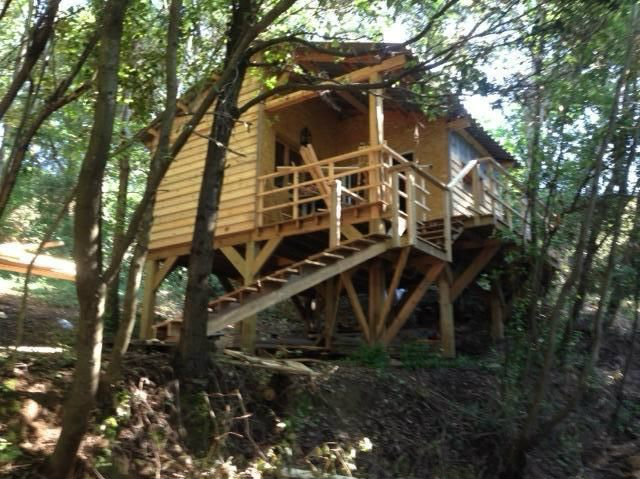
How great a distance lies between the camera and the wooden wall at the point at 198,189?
38.6 ft

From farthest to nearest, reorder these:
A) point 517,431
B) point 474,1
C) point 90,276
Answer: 1. point 517,431
2. point 474,1
3. point 90,276

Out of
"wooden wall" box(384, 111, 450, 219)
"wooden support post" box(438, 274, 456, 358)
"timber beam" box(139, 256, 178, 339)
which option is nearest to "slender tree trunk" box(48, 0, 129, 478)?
"wooden support post" box(438, 274, 456, 358)

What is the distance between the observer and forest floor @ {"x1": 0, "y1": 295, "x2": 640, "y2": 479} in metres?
4.65

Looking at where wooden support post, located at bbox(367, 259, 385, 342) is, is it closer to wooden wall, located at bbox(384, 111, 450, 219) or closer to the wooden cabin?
the wooden cabin

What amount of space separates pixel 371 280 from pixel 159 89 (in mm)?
5105

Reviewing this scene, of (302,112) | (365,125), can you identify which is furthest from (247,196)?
(365,125)

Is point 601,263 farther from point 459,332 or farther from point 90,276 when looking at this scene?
point 90,276

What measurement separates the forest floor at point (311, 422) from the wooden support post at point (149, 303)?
242cm

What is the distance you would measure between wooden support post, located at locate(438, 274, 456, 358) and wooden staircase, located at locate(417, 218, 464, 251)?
0.77m

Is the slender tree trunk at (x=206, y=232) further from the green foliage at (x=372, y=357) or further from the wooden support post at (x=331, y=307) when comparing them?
the wooden support post at (x=331, y=307)

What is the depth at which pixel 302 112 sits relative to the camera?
13633 millimetres

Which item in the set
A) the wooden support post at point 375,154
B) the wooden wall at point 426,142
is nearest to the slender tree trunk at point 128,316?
the wooden support post at point 375,154

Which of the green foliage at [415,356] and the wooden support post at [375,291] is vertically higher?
the wooden support post at [375,291]

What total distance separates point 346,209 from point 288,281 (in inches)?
115
